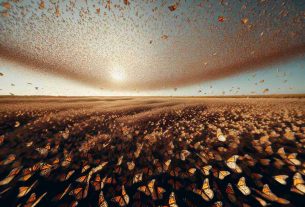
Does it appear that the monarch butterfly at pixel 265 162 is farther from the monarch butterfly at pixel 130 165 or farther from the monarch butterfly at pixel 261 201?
the monarch butterfly at pixel 130 165

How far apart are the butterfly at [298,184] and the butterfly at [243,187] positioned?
69 cm

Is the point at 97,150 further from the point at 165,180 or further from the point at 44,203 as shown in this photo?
the point at 165,180

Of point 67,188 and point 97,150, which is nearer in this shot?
point 67,188

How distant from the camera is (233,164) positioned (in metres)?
2.63

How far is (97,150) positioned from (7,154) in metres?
2.36

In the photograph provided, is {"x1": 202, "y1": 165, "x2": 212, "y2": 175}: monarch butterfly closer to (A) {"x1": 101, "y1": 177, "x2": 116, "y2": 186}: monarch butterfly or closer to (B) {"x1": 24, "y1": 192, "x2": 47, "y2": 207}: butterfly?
(A) {"x1": 101, "y1": 177, "x2": 116, "y2": 186}: monarch butterfly

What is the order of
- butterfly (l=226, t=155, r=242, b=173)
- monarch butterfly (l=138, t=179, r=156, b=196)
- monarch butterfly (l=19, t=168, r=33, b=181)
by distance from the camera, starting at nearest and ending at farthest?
1. monarch butterfly (l=138, t=179, r=156, b=196)
2. monarch butterfly (l=19, t=168, r=33, b=181)
3. butterfly (l=226, t=155, r=242, b=173)

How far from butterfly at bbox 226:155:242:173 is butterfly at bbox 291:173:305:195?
736mm

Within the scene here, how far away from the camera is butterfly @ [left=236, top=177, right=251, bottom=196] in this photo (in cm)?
191

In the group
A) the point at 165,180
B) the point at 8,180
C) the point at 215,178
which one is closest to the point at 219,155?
the point at 215,178

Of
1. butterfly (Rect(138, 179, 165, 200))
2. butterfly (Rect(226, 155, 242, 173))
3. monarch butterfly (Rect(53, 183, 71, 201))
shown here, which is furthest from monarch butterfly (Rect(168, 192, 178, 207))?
monarch butterfly (Rect(53, 183, 71, 201))

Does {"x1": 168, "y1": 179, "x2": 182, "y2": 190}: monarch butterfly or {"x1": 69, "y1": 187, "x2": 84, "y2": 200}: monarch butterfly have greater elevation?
{"x1": 69, "y1": 187, "x2": 84, "y2": 200}: monarch butterfly

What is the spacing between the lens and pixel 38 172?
8.25 ft

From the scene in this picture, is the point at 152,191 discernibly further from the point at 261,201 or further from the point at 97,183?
the point at 261,201
